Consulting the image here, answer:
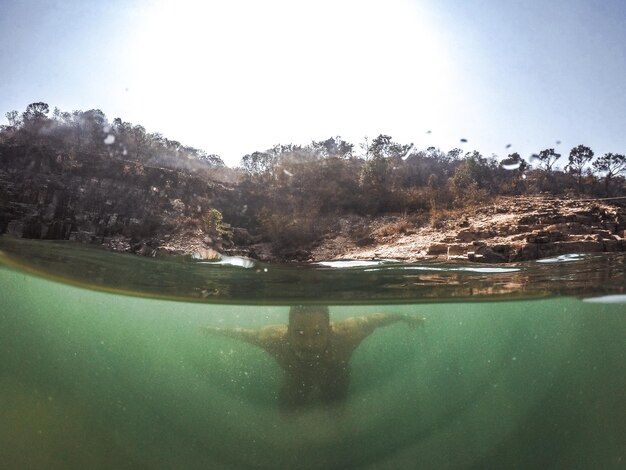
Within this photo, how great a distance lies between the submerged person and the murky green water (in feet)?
1.56

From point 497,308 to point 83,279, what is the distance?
41.8 feet

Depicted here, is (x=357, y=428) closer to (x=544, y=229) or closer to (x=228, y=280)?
(x=228, y=280)

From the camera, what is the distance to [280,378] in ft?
26.1

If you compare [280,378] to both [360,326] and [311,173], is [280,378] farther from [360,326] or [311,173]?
[311,173]

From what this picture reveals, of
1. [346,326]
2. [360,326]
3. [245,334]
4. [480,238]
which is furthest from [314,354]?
[480,238]

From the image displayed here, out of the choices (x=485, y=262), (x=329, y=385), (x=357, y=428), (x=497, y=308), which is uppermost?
(x=485, y=262)

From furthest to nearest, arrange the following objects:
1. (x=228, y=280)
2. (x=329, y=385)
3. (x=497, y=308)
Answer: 1. (x=497, y=308)
2. (x=228, y=280)
3. (x=329, y=385)

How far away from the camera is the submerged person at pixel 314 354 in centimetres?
700

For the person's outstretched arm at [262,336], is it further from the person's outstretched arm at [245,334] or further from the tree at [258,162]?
the tree at [258,162]

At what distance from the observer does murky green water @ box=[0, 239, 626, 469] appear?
26.6ft

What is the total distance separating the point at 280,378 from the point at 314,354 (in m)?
1.42

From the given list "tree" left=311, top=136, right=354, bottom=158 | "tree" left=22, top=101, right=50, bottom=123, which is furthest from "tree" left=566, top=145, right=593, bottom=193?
"tree" left=22, top=101, right=50, bottom=123

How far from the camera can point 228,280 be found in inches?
323

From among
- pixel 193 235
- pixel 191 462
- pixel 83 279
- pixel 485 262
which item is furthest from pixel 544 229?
pixel 83 279
